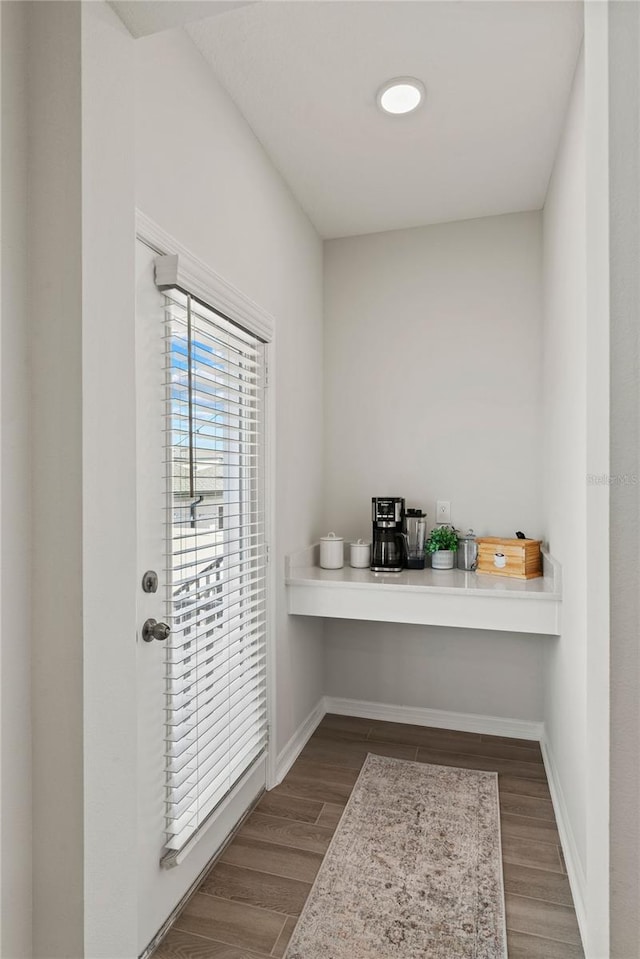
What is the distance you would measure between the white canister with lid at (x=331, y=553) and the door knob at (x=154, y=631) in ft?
4.42

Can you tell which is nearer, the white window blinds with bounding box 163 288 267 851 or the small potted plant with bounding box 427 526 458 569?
the white window blinds with bounding box 163 288 267 851

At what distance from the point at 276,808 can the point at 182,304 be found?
1.93m

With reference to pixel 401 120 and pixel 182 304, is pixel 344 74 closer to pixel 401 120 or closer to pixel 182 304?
pixel 401 120

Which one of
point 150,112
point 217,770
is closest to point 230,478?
point 217,770

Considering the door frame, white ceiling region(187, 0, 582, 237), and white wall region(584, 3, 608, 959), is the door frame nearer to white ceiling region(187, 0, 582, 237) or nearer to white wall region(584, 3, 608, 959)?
white ceiling region(187, 0, 582, 237)

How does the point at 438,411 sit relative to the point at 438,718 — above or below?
above

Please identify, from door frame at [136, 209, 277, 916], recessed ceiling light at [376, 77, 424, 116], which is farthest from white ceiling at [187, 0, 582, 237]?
door frame at [136, 209, 277, 916]

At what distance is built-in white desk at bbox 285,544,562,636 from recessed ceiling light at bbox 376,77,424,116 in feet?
6.03

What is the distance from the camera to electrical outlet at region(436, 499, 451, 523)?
2.94m

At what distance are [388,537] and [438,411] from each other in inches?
29.7

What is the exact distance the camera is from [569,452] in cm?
195

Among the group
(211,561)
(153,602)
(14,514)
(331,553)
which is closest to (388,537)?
(331,553)

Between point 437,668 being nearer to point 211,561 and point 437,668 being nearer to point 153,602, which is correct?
point 211,561

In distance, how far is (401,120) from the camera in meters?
2.09
